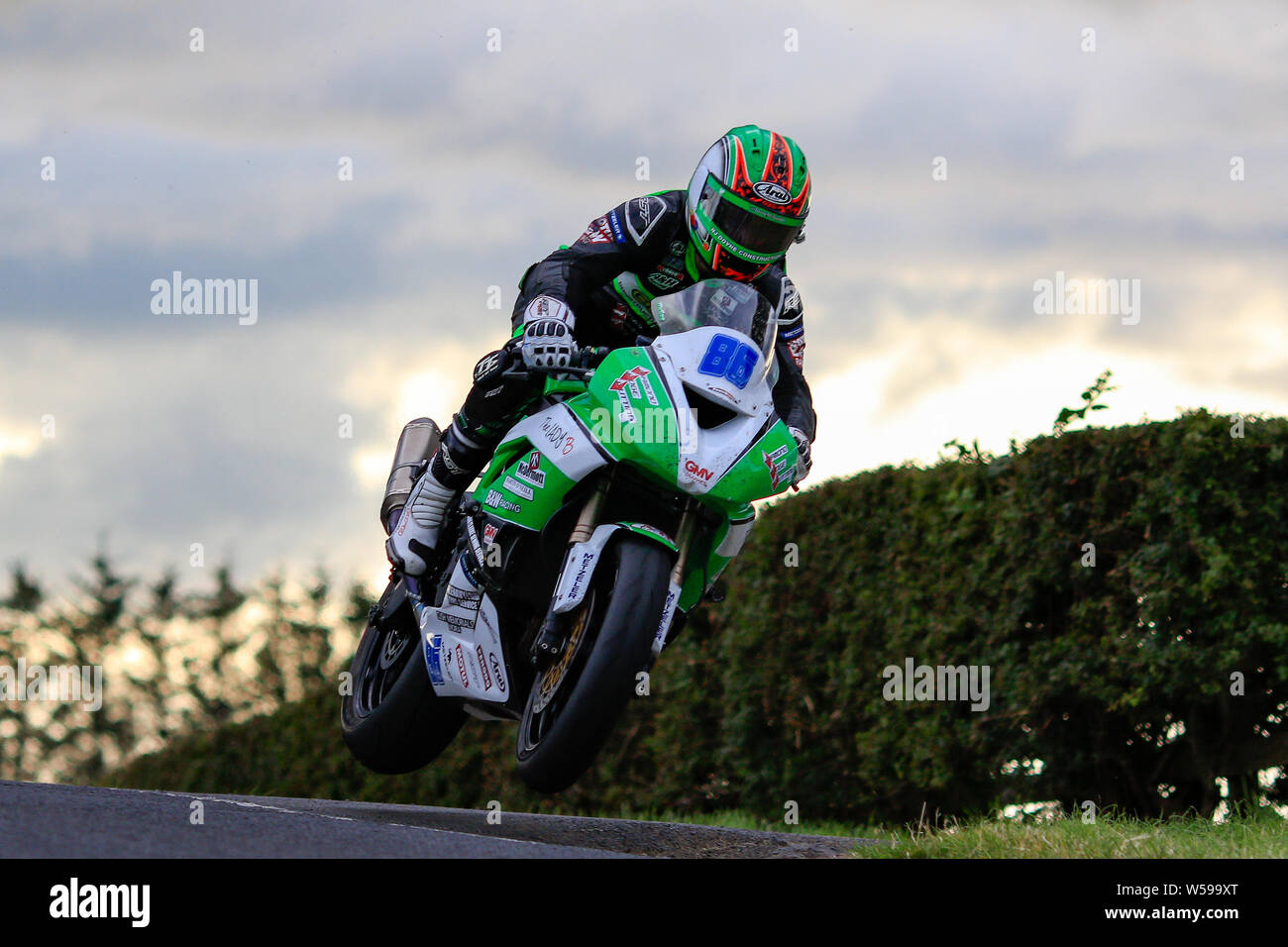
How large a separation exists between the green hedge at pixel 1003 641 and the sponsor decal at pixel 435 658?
344cm

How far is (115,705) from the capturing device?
35562 mm

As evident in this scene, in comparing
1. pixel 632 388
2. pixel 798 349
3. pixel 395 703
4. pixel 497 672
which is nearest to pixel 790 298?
pixel 798 349

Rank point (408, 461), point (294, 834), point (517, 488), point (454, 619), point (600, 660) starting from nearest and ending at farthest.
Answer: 1. point (294, 834)
2. point (600, 660)
3. point (517, 488)
4. point (454, 619)
5. point (408, 461)

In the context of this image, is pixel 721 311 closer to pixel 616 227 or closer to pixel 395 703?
pixel 616 227

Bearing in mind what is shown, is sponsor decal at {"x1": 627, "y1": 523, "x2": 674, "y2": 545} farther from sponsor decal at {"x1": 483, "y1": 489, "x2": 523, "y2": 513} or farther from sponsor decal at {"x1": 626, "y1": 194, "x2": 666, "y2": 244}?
sponsor decal at {"x1": 626, "y1": 194, "x2": 666, "y2": 244}

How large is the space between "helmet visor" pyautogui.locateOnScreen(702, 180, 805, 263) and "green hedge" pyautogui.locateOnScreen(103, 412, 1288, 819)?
2.83 metres

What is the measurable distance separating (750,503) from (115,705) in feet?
107

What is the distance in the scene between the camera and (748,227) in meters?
5.79

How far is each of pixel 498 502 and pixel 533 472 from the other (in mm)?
209

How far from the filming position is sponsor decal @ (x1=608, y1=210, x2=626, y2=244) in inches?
244

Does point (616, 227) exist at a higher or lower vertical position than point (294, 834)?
higher
